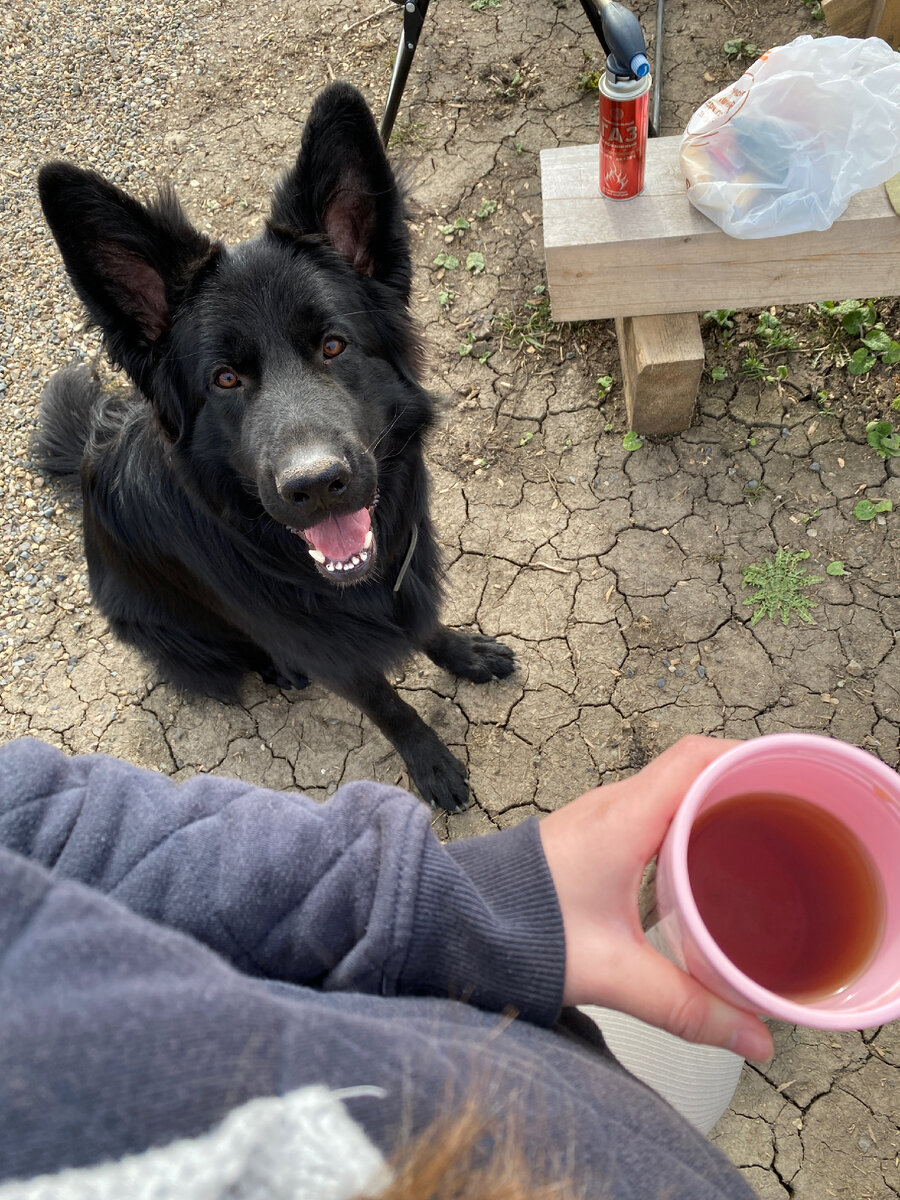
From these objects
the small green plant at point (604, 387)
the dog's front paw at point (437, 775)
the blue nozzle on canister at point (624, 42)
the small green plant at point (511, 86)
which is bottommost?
the dog's front paw at point (437, 775)

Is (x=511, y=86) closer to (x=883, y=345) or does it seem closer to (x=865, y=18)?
(x=865, y=18)

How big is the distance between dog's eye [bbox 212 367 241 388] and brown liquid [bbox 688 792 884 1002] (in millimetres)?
1356

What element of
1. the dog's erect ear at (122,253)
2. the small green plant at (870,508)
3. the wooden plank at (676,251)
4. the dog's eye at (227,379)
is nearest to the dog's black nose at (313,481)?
the dog's eye at (227,379)

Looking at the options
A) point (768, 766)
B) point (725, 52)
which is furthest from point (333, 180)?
point (725, 52)

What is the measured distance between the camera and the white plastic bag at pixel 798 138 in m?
2.19

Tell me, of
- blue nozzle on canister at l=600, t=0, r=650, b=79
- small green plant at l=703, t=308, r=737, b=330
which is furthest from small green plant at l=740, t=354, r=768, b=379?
blue nozzle on canister at l=600, t=0, r=650, b=79

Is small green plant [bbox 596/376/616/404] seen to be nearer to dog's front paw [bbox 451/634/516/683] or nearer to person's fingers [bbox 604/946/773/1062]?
dog's front paw [bbox 451/634/516/683]

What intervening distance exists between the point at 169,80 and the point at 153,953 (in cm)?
478

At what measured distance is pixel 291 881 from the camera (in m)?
0.93

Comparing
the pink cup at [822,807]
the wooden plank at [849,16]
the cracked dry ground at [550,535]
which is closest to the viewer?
the pink cup at [822,807]

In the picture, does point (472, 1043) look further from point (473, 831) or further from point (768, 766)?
point (473, 831)

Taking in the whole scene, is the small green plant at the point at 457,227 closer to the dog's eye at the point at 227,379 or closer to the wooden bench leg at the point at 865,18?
the wooden bench leg at the point at 865,18

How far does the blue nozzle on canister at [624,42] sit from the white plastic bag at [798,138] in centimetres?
41

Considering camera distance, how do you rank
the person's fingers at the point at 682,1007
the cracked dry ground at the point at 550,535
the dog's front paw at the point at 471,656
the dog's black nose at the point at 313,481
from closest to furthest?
the person's fingers at the point at 682,1007 → the dog's black nose at the point at 313,481 → the cracked dry ground at the point at 550,535 → the dog's front paw at the point at 471,656
